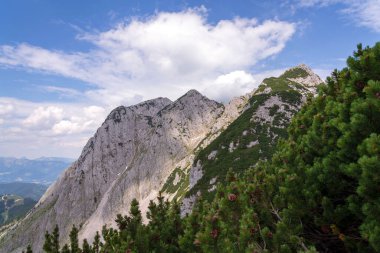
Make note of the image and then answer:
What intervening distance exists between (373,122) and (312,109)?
6.13m

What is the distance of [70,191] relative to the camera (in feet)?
596

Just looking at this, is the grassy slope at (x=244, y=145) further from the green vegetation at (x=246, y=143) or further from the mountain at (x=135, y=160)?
the mountain at (x=135, y=160)

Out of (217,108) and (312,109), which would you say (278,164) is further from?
(217,108)

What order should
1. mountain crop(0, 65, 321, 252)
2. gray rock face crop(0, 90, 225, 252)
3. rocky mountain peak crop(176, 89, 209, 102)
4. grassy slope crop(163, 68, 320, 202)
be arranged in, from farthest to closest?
rocky mountain peak crop(176, 89, 209, 102) → gray rock face crop(0, 90, 225, 252) → mountain crop(0, 65, 321, 252) → grassy slope crop(163, 68, 320, 202)

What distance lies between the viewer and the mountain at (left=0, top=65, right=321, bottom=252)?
144 meters

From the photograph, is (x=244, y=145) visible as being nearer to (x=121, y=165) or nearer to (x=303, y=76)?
(x=303, y=76)

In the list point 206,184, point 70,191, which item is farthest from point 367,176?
point 70,191

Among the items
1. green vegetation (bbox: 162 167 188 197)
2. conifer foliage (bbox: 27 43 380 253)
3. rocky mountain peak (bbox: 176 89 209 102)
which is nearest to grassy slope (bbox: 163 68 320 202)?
green vegetation (bbox: 162 167 188 197)

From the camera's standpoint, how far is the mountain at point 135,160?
5684 inches

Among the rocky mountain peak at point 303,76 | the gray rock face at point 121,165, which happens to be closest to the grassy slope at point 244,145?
the rocky mountain peak at point 303,76

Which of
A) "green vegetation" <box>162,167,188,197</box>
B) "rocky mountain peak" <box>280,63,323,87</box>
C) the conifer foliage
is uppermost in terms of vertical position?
"rocky mountain peak" <box>280,63,323,87</box>

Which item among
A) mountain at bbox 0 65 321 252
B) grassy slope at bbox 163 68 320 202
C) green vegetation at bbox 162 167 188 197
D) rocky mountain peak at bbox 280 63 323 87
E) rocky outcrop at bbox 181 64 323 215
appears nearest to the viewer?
grassy slope at bbox 163 68 320 202

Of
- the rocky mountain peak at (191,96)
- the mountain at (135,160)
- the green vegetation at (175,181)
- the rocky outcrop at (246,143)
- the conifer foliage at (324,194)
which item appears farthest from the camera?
the rocky mountain peak at (191,96)

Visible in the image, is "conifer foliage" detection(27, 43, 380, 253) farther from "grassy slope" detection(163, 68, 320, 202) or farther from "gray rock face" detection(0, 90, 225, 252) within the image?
"gray rock face" detection(0, 90, 225, 252)
